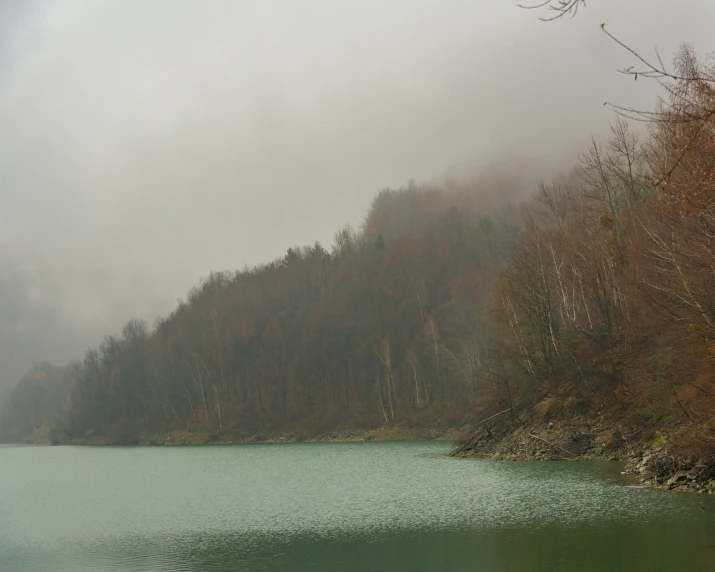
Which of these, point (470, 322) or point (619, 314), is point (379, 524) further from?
point (470, 322)

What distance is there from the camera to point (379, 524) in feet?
84.4

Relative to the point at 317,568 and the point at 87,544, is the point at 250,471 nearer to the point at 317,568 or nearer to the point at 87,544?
the point at 87,544

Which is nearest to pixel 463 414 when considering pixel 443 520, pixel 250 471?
pixel 250 471

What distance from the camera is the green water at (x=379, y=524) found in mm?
19594

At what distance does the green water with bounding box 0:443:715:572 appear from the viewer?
19.6 metres

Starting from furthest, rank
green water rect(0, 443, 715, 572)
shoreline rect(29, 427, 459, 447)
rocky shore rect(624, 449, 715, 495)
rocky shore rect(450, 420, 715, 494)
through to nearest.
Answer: shoreline rect(29, 427, 459, 447)
rocky shore rect(450, 420, 715, 494)
rocky shore rect(624, 449, 715, 495)
green water rect(0, 443, 715, 572)

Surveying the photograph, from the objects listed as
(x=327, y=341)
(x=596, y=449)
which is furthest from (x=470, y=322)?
(x=596, y=449)

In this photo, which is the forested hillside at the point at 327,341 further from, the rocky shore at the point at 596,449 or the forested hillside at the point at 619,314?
the rocky shore at the point at 596,449

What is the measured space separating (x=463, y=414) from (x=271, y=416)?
40.8 metres

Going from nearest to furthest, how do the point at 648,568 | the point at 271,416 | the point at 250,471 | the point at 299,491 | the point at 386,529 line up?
Answer: the point at 648,568 < the point at 386,529 < the point at 299,491 < the point at 250,471 < the point at 271,416

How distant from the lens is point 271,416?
120438 mm

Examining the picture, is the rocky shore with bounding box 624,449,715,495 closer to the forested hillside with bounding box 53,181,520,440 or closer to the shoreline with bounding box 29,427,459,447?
the shoreline with bounding box 29,427,459,447

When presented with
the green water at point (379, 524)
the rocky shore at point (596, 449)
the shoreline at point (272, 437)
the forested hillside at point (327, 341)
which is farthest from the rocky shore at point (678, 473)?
the forested hillside at point (327, 341)

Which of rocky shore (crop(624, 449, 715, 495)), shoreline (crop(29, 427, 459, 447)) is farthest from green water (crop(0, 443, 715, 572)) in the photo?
shoreline (crop(29, 427, 459, 447))
